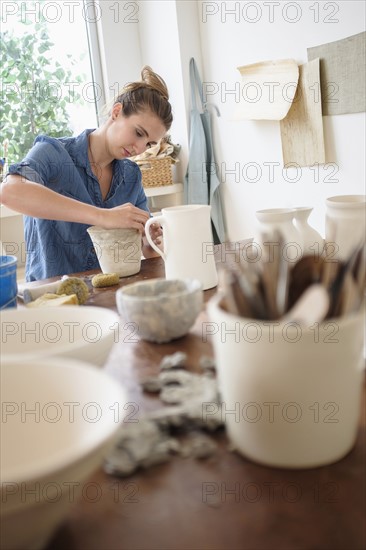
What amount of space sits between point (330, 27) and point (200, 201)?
1.15 m

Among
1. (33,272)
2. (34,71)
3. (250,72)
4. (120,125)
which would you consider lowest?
(33,272)

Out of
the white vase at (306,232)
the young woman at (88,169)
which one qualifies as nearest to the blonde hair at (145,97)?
the young woman at (88,169)

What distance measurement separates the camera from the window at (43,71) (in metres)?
2.92

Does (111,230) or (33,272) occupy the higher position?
(111,230)

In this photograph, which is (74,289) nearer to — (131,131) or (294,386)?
(294,386)

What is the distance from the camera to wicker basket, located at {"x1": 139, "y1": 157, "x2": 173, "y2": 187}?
2.94 meters

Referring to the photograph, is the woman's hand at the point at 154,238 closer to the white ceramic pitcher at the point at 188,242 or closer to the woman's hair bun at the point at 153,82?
the white ceramic pitcher at the point at 188,242

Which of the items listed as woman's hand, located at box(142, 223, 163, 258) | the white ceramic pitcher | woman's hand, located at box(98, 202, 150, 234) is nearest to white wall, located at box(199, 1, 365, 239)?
woman's hand, located at box(142, 223, 163, 258)

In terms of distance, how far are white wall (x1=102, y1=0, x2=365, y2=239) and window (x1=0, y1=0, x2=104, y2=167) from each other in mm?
167

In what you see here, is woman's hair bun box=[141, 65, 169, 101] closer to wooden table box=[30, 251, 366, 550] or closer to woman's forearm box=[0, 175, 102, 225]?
woman's forearm box=[0, 175, 102, 225]

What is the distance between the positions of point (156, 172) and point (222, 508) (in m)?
2.66

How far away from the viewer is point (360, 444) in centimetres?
52

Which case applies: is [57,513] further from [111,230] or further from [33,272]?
[33,272]

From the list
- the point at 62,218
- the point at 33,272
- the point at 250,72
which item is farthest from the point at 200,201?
the point at 62,218
